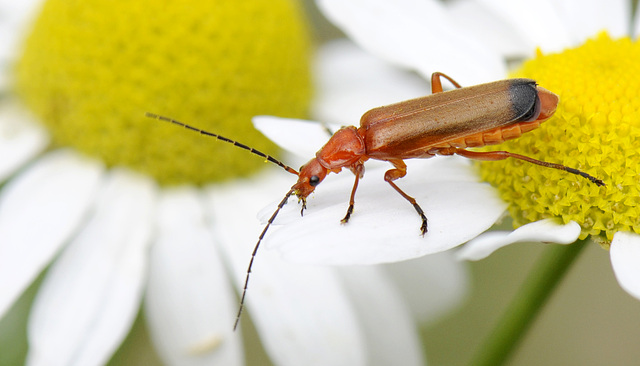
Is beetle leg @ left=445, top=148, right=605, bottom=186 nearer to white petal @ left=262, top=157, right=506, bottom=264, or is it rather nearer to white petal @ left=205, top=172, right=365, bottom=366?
white petal @ left=262, top=157, right=506, bottom=264

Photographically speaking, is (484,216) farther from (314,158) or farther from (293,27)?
(293,27)

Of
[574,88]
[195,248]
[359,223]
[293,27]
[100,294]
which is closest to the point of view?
[359,223]

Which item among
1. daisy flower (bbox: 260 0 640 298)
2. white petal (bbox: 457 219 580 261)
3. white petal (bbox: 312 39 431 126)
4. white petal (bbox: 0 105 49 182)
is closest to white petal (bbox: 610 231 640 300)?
daisy flower (bbox: 260 0 640 298)

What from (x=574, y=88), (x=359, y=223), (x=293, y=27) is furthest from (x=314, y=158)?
(x=293, y=27)

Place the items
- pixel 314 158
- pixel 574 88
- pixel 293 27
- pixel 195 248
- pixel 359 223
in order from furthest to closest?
pixel 293 27, pixel 195 248, pixel 314 158, pixel 574 88, pixel 359 223

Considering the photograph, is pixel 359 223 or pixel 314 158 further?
pixel 314 158

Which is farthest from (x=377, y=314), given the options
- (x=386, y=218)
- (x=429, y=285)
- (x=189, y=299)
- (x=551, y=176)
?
(x=551, y=176)
